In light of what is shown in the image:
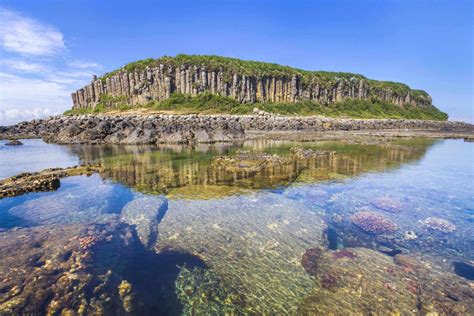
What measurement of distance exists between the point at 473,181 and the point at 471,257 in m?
9.92

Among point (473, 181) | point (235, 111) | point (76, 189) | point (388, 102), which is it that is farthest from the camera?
point (388, 102)

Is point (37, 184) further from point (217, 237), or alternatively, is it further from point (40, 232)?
point (217, 237)

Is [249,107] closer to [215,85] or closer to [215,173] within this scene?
[215,85]

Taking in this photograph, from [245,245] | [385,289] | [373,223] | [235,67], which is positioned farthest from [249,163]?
[235,67]

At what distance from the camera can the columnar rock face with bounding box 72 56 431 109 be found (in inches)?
2736

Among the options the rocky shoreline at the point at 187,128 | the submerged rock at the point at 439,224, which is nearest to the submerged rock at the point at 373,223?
the submerged rock at the point at 439,224

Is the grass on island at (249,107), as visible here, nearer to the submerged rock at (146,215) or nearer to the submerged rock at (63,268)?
the submerged rock at (146,215)

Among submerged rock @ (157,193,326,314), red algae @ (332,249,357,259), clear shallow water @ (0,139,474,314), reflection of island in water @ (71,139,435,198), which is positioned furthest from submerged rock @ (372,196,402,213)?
red algae @ (332,249,357,259)

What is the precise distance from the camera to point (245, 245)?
25.1 feet

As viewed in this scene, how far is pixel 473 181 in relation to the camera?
1432 cm

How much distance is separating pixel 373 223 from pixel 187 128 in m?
33.7

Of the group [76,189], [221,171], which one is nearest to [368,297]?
[221,171]

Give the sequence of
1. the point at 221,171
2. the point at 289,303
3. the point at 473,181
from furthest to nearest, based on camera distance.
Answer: the point at 221,171, the point at 473,181, the point at 289,303

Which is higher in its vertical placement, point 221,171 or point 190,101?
point 190,101
